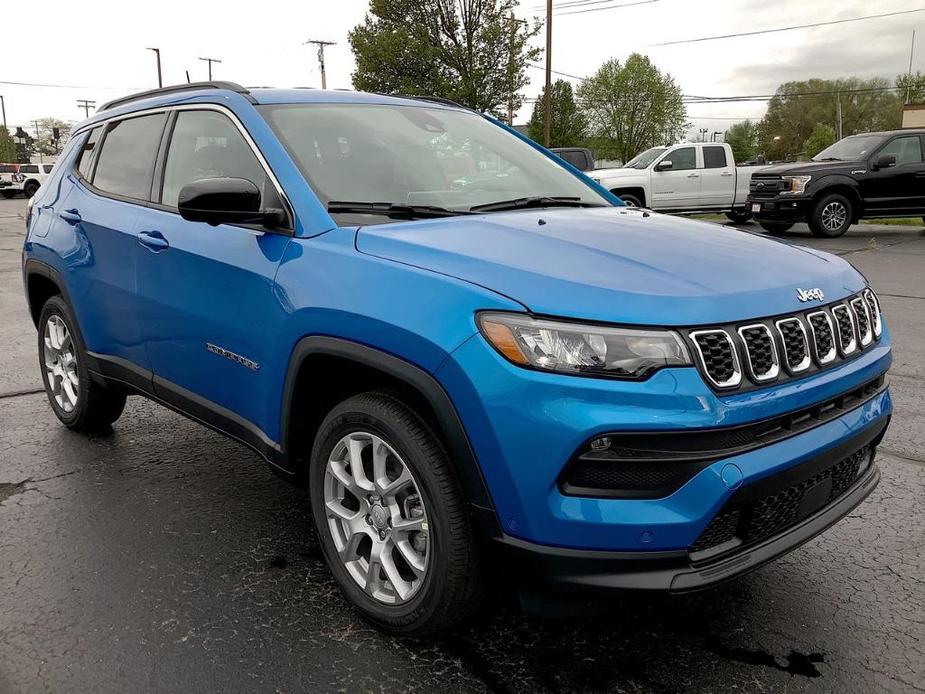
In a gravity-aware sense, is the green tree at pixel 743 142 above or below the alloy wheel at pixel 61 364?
above

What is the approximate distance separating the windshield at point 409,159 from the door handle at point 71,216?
1.53m

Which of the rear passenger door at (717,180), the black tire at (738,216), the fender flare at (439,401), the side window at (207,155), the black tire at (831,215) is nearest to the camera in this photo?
the fender flare at (439,401)

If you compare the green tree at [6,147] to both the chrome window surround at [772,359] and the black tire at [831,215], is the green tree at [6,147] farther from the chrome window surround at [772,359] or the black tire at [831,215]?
the chrome window surround at [772,359]

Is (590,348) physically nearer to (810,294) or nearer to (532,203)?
(810,294)

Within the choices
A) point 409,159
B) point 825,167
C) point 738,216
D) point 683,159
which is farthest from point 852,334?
point 738,216

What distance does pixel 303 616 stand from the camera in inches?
107

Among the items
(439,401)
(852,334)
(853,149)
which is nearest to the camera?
(439,401)

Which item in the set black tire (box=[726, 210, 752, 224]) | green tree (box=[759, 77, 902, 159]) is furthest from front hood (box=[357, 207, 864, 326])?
green tree (box=[759, 77, 902, 159])

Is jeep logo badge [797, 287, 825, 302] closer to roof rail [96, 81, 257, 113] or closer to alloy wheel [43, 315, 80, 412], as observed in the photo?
roof rail [96, 81, 257, 113]

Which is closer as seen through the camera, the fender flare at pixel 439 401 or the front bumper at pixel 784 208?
the fender flare at pixel 439 401

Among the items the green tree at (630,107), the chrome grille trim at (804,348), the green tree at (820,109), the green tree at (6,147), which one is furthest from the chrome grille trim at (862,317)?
the green tree at (820,109)

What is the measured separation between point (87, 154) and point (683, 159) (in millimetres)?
15692

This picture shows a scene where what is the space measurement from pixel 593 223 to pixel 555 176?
36.6 inches

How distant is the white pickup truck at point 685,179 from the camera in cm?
1783
